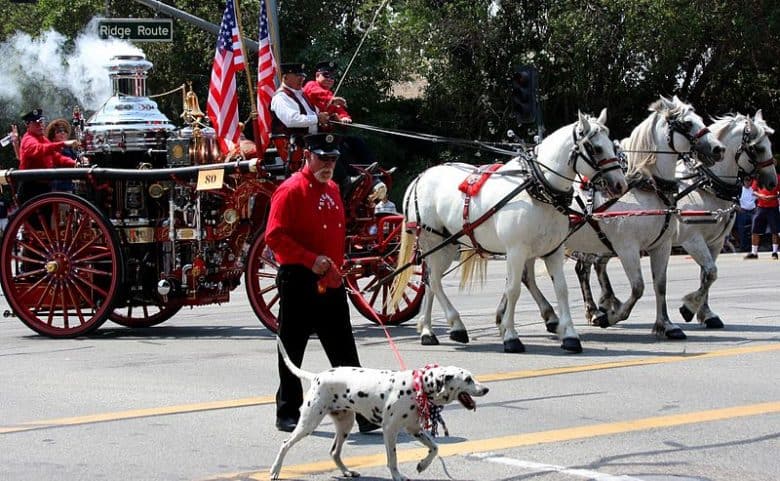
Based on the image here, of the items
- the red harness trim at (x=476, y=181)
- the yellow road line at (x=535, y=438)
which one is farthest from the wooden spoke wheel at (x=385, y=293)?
the yellow road line at (x=535, y=438)

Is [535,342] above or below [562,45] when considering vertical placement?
below

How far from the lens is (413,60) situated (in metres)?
32.0

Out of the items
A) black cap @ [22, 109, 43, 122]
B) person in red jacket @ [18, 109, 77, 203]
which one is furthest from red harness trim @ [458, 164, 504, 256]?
black cap @ [22, 109, 43, 122]

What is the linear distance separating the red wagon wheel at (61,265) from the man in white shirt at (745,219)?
15.1 m

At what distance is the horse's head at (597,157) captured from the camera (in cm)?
1128

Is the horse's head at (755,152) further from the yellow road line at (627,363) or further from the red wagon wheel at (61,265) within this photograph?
the red wagon wheel at (61,265)

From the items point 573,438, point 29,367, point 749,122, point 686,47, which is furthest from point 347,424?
point 686,47

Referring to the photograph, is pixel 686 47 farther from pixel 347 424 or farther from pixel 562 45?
pixel 347 424

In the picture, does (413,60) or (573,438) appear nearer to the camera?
(573,438)

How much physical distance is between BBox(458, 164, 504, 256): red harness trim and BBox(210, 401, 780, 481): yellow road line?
4.12 metres

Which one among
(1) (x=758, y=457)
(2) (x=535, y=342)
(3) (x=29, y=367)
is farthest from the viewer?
(2) (x=535, y=342)

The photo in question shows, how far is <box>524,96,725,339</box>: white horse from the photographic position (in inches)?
489

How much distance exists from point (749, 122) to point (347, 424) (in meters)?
7.69

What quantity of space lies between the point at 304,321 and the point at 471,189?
4.41 m
